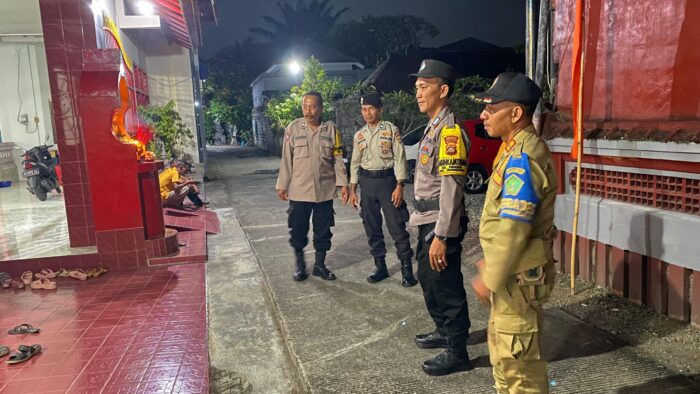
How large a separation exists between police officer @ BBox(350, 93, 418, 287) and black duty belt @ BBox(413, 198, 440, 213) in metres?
1.19

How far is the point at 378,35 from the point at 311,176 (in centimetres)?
4181

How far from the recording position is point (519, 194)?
6.67 feet

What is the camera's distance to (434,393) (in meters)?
2.73

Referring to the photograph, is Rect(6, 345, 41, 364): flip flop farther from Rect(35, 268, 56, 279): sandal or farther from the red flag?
the red flag

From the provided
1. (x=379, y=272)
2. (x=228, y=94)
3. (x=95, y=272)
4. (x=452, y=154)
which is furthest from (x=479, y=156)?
(x=228, y=94)

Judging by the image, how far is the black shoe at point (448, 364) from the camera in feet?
9.56

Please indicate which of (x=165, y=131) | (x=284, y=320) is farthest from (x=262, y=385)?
(x=165, y=131)

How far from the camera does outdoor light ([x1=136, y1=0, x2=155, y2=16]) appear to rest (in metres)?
9.99

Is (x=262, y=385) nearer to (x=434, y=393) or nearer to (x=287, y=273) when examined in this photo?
(x=434, y=393)

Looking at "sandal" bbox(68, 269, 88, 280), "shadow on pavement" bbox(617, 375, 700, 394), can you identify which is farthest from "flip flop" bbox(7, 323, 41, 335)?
"shadow on pavement" bbox(617, 375, 700, 394)

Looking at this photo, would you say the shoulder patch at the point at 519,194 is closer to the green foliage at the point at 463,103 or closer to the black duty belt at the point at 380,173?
the black duty belt at the point at 380,173

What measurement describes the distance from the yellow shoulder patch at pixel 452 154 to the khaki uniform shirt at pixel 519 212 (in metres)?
0.55

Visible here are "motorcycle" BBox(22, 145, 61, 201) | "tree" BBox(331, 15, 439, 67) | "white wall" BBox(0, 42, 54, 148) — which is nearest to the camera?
"motorcycle" BBox(22, 145, 61, 201)

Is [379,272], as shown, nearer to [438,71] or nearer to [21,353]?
[438,71]
